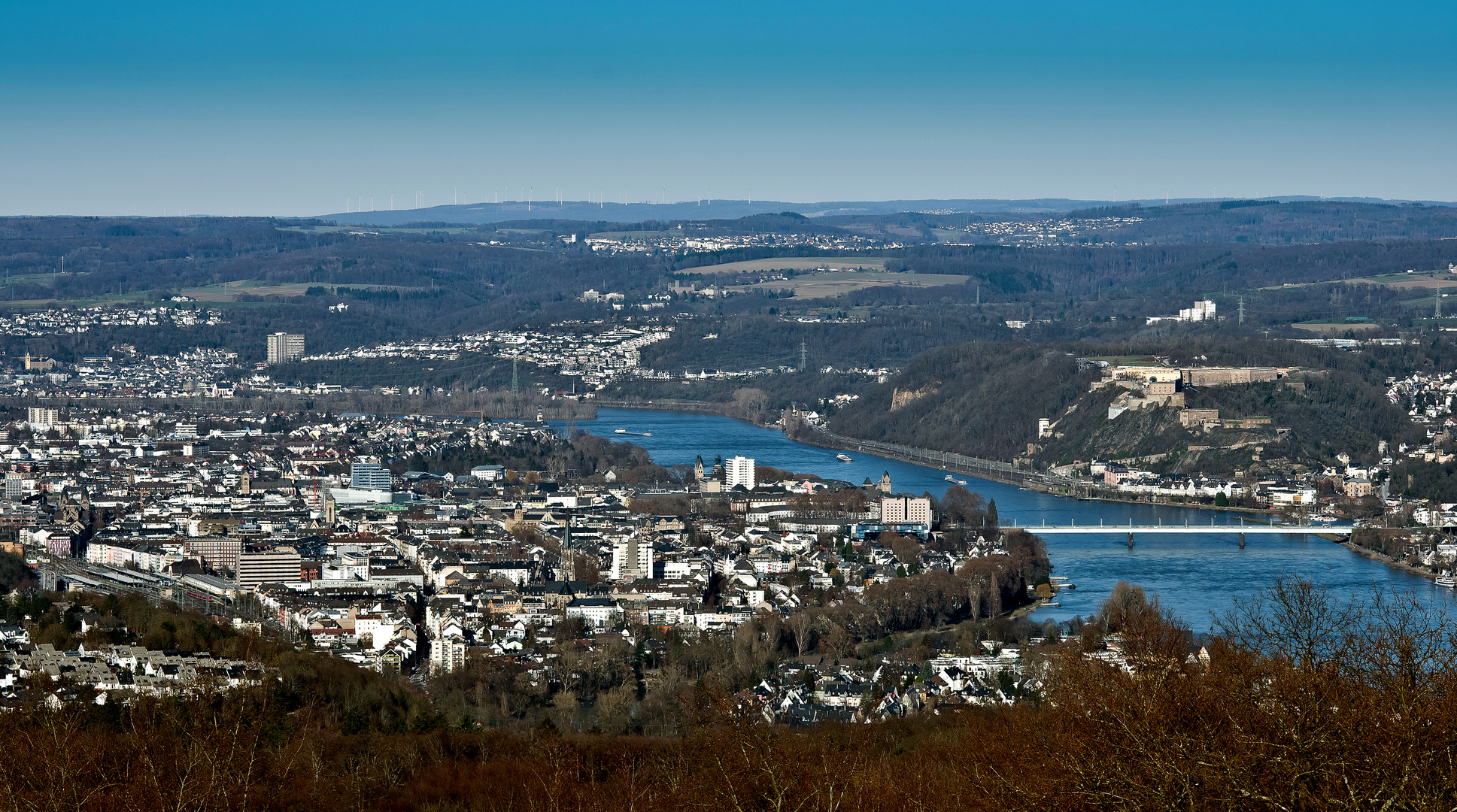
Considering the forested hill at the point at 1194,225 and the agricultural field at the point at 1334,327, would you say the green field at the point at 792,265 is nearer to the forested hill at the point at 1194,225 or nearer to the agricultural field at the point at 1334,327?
the forested hill at the point at 1194,225

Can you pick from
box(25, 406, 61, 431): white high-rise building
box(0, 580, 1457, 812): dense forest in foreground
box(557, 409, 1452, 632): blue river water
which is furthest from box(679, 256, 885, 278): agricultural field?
box(0, 580, 1457, 812): dense forest in foreground

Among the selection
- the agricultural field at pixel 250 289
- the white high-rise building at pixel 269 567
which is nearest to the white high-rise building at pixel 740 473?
the white high-rise building at pixel 269 567

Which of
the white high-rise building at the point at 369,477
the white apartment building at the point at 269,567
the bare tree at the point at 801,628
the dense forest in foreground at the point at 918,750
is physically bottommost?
the white high-rise building at the point at 369,477

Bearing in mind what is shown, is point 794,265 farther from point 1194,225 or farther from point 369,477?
point 369,477

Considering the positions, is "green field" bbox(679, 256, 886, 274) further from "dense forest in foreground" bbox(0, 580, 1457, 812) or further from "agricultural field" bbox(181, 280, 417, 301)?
"dense forest in foreground" bbox(0, 580, 1457, 812)

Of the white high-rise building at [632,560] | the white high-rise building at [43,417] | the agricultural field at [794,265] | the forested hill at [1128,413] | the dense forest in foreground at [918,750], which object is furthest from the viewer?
the agricultural field at [794,265]
